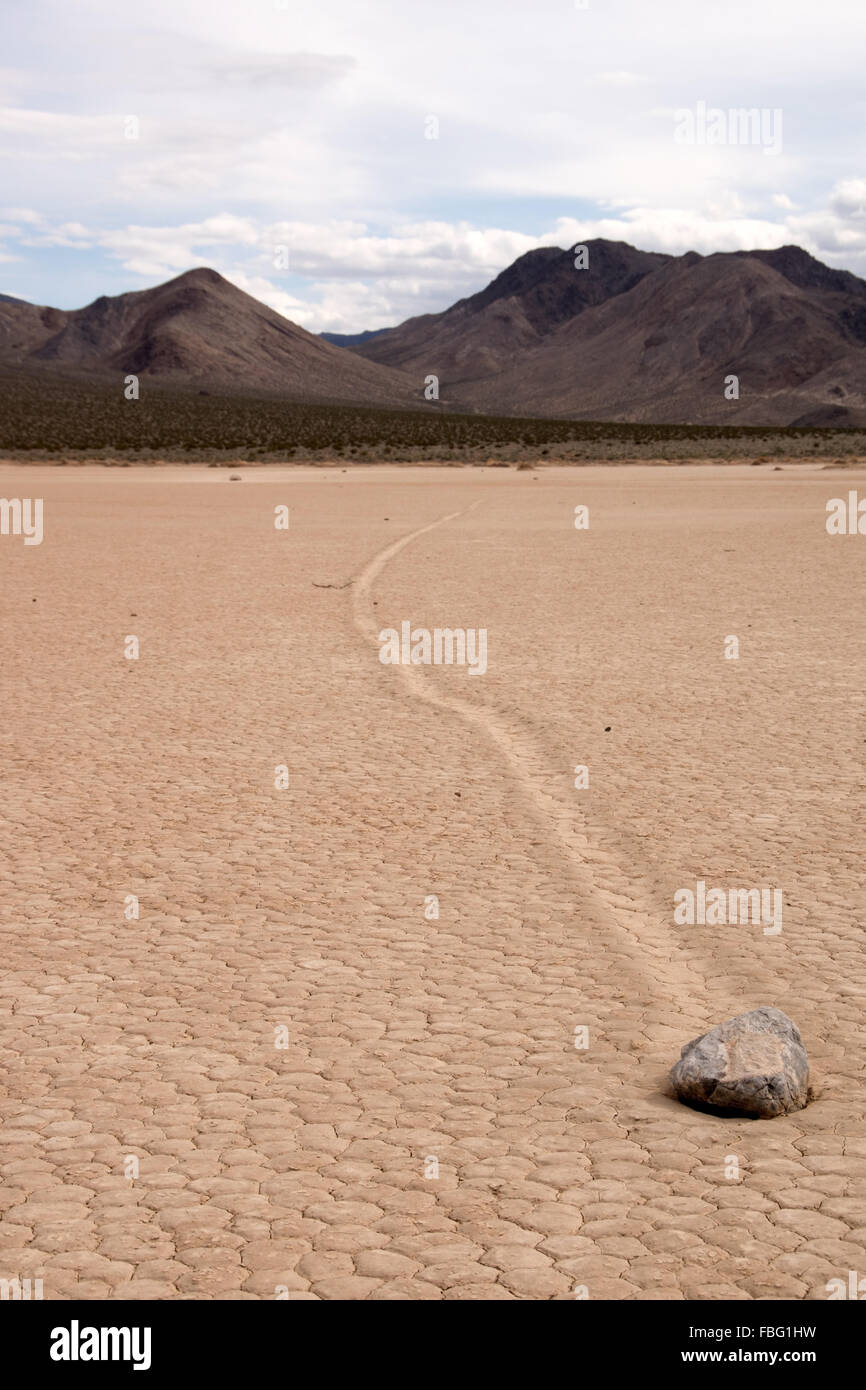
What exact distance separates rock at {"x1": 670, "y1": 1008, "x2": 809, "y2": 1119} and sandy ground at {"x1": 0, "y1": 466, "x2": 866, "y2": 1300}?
0.06 meters

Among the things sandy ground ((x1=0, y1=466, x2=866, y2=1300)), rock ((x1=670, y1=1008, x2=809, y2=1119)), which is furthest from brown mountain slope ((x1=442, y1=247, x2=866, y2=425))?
rock ((x1=670, y1=1008, x2=809, y2=1119))

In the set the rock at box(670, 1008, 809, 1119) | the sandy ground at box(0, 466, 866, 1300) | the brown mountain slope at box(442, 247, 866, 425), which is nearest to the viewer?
the sandy ground at box(0, 466, 866, 1300)

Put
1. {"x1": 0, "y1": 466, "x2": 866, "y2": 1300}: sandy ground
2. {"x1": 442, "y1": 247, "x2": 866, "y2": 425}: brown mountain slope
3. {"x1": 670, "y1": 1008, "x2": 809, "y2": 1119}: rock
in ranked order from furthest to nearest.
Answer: {"x1": 442, "y1": 247, "x2": 866, "y2": 425}: brown mountain slope < {"x1": 670, "y1": 1008, "x2": 809, "y2": 1119}: rock < {"x1": 0, "y1": 466, "x2": 866, "y2": 1300}: sandy ground

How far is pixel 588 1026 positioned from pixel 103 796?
3.97m

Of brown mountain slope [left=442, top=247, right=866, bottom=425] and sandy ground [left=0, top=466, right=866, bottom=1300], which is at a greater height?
brown mountain slope [left=442, top=247, right=866, bottom=425]

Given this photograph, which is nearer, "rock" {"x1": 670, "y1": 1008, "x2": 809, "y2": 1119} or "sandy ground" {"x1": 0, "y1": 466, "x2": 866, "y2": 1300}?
"sandy ground" {"x1": 0, "y1": 466, "x2": 866, "y2": 1300}

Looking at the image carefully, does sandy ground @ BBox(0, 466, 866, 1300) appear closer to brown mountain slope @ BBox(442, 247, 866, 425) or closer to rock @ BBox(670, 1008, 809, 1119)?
rock @ BBox(670, 1008, 809, 1119)

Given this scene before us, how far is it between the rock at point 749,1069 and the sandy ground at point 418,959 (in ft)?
0.20

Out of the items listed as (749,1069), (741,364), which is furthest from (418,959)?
(741,364)

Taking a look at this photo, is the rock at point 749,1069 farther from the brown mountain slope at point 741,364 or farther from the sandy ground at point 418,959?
the brown mountain slope at point 741,364

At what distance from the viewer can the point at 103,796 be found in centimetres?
822

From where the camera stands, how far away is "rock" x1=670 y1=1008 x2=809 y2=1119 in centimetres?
444

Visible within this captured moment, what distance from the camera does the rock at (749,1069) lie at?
4.44 meters
